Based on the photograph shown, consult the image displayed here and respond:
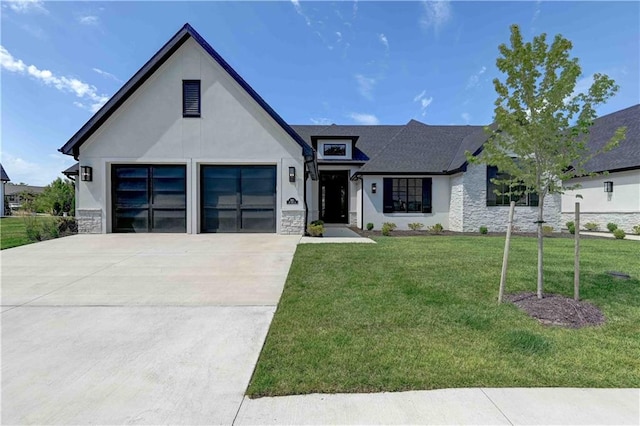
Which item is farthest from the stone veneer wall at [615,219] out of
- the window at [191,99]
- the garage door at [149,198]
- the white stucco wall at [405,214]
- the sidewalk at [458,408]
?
the garage door at [149,198]

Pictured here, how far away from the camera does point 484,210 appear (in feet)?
51.0

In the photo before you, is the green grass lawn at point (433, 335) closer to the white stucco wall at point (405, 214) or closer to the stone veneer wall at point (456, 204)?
the stone veneer wall at point (456, 204)

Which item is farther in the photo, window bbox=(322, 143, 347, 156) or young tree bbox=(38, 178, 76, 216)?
window bbox=(322, 143, 347, 156)

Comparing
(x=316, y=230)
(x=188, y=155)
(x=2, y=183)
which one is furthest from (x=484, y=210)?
(x=2, y=183)

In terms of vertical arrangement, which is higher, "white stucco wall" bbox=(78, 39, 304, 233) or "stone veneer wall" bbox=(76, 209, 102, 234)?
"white stucco wall" bbox=(78, 39, 304, 233)

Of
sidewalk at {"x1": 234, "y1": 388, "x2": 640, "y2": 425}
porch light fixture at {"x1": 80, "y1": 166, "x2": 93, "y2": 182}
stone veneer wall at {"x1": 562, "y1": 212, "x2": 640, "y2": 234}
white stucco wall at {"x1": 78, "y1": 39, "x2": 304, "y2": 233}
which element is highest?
white stucco wall at {"x1": 78, "y1": 39, "x2": 304, "y2": 233}

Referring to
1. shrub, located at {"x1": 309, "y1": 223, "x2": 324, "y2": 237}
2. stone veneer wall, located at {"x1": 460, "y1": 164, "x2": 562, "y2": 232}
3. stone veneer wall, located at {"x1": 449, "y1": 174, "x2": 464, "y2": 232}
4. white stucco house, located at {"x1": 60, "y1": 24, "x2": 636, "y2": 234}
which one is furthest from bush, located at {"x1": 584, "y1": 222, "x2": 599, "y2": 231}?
white stucco house, located at {"x1": 60, "y1": 24, "x2": 636, "y2": 234}

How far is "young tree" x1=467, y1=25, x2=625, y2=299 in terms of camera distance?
4652 mm

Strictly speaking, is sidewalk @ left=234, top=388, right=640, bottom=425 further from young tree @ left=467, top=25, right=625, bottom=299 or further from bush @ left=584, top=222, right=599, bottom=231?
bush @ left=584, top=222, right=599, bottom=231

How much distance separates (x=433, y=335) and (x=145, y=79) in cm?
1400

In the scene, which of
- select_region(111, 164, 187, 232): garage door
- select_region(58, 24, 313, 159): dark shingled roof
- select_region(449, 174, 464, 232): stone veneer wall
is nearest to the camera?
select_region(58, 24, 313, 159): dark shingled roof

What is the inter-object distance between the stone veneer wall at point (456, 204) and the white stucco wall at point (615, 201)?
205 inches

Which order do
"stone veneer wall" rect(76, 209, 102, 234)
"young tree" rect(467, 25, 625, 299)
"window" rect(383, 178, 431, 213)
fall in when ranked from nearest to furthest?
1. "young tree" rect(467, 25, 625, 299)
2. "stone veneer wall" rect(76, 209, 102, 234)
3. "window" rect(383, 178, 431, 213)

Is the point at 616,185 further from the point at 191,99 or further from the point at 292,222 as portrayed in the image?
the point at 191,99
